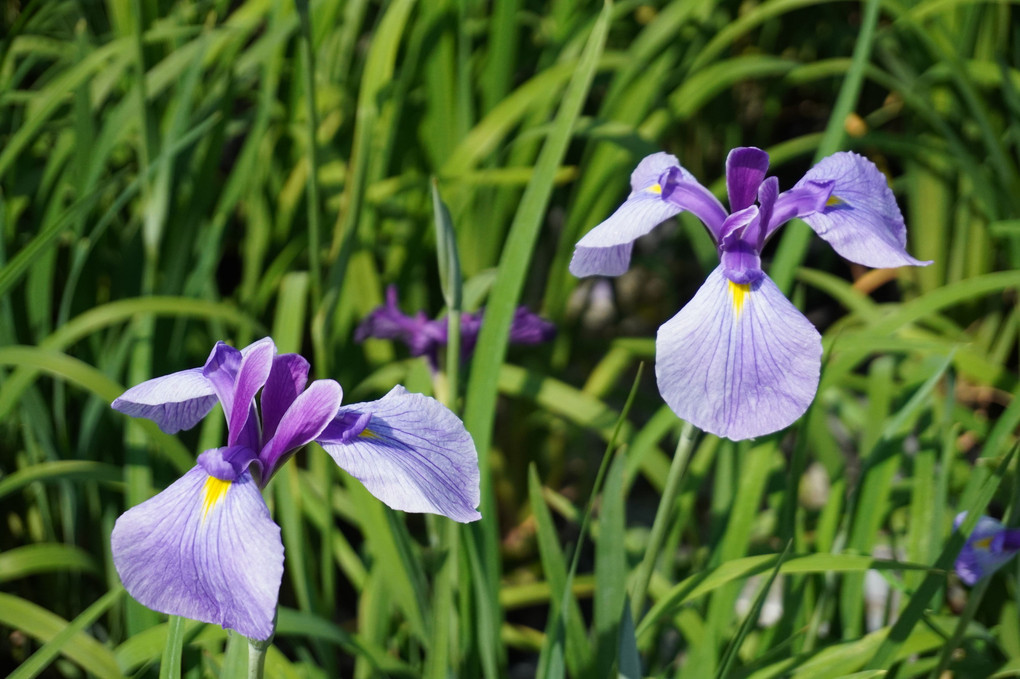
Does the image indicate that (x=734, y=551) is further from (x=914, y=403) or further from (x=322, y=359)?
(x=322, y=359)

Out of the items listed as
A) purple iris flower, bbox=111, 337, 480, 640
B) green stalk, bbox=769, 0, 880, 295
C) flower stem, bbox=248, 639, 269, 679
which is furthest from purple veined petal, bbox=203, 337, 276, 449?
green stalk, bbox=769, 0, 880, 295

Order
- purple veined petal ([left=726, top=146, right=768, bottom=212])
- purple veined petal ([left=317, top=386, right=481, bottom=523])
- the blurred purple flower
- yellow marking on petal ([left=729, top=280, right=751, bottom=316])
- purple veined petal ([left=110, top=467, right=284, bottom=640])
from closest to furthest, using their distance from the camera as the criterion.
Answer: purple veined petal ([left=110, top=467, right=284, bottom=640]) → purple veined petal ([left=317, top=386, right=481, bottom=523]) → yellow marking on petal ([left=729, top=280, right=751, bottom=316]) → purple veined petal ([left=726, top=146, right=768, bottom=212]) → the blurred purple flower

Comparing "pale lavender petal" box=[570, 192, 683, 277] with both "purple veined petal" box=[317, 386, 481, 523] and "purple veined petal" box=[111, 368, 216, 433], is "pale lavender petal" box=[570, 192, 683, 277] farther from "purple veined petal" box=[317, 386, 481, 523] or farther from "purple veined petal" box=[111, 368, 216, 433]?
"purple veined petal" box=[111, 368, 216, 433]

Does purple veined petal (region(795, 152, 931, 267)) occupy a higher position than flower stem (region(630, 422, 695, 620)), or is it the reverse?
purple veined petal (region(795, 152, 931, 267))

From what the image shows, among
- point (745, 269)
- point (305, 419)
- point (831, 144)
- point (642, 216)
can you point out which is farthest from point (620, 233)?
point (831, 144)

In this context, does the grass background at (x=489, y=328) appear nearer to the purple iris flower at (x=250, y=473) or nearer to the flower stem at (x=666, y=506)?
the flower stem at (x=666, y=506)

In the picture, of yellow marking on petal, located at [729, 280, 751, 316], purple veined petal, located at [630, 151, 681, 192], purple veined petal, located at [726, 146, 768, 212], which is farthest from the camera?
purple veined petal, located at [630, 151, 681, 192]

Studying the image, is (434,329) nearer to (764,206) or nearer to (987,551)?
(764,206)

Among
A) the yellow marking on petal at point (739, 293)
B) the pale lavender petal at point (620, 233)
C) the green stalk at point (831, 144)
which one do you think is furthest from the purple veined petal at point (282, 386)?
the green stalk at point (831, 144)
